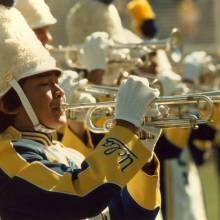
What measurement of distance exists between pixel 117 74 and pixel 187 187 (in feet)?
4.99

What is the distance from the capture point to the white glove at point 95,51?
759cm

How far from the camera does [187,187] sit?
8914mm

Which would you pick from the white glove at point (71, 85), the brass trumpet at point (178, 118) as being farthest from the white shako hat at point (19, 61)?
the white glove at point (71, 85)

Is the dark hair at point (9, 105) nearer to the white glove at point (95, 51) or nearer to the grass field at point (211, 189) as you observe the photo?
the white glove at point (95, 51)

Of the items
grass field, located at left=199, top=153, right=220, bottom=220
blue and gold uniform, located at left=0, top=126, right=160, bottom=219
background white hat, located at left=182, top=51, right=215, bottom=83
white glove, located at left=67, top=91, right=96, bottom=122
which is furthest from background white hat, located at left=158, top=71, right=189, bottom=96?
grass field, located at left=199, top=153, right=220, bottom=220

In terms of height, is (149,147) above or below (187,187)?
above

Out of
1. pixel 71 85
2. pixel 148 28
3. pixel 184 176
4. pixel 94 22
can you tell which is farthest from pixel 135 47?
pixel 148 28

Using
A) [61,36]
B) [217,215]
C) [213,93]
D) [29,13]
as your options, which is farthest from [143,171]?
[217,215]

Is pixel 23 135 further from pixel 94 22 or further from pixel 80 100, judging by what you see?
pixel 94 22

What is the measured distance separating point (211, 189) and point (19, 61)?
10.2 metres

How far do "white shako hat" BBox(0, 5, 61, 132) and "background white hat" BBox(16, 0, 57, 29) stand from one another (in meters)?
1.59

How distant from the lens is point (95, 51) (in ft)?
25.0

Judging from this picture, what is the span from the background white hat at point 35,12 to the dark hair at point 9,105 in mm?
1641

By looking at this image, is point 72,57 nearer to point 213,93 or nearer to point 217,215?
point 213,93
